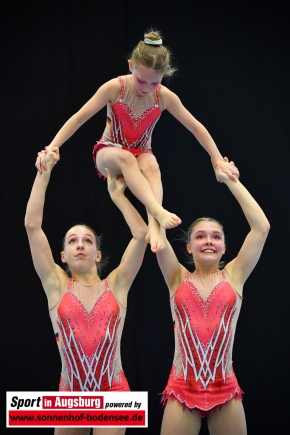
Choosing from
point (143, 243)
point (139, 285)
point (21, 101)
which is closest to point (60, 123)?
point (21, 101)

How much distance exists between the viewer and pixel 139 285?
4.52m

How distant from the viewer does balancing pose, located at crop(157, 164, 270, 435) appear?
3127mm

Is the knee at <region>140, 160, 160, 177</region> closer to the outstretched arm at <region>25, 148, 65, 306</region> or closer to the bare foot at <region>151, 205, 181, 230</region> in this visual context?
the bare foot at <region>151, 205, 181, 230</region>

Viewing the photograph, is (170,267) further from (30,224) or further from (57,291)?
(30,224)

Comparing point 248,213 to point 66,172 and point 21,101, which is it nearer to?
point 66,172

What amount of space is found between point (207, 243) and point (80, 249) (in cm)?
64

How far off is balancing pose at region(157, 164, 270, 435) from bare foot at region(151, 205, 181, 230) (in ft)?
1.07

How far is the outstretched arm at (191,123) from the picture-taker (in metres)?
3.25

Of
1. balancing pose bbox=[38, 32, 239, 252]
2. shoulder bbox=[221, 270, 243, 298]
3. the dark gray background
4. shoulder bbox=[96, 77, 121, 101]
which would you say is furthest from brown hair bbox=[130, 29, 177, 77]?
the dark gray background

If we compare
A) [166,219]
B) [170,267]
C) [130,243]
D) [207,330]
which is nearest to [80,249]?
[130,243]

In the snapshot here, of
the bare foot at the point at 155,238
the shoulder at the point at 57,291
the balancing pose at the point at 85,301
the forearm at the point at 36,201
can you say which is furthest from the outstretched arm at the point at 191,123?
the shoulder at the point at 57,291

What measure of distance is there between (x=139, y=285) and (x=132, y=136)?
1515mm

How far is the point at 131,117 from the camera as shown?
320 cm

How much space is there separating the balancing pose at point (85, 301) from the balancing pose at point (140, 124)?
162mm
